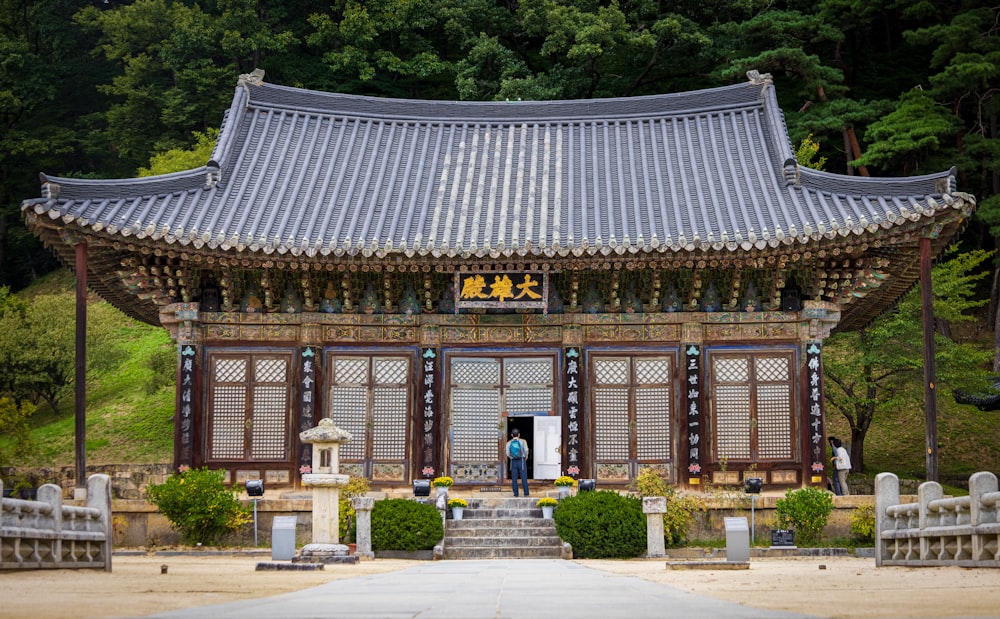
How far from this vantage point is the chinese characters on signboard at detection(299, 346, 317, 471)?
22.4 metres

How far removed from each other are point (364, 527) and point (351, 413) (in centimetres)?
490

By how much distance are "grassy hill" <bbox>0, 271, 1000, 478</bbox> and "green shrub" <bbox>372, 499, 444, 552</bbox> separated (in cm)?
1560

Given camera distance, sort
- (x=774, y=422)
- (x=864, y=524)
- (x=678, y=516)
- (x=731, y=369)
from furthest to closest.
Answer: (x=731, y=369) → (x=774, y=422) → (x=864, y=524) → (x=678, y=516)

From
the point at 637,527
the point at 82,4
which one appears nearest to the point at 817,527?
the point at 637,527

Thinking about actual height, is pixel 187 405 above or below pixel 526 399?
below

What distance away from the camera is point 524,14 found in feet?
140

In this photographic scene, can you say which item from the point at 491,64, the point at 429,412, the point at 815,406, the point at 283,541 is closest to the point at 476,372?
the point at 429,412

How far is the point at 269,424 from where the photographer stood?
2253cm

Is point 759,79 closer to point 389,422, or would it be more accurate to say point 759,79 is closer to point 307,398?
point 389,422

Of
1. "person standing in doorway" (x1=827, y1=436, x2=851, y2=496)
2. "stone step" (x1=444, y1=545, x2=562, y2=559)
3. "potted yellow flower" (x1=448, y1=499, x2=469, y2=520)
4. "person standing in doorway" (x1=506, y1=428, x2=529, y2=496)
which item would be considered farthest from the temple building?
"stone step" (x1=444, y1=545, x2=562, y2=559)

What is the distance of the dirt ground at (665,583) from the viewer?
8141mm

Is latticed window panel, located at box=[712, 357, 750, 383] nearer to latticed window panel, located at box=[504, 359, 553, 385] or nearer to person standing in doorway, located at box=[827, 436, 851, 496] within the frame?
person standing in doorway, located at box=[827, 436, 851, 496]

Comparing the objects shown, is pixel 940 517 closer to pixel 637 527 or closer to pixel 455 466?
pixel 637 527

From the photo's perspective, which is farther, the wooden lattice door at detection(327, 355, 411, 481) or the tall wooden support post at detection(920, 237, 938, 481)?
the wooden lattice door at detection(327, 355, 411, 481)
